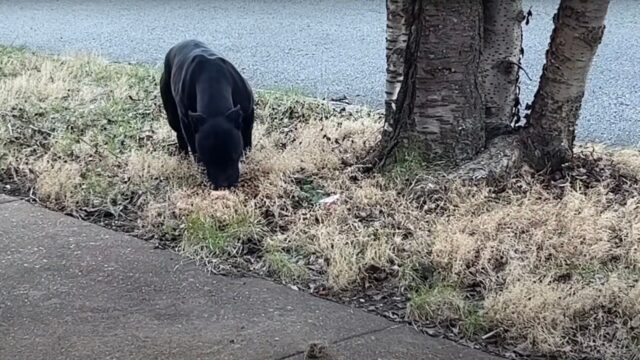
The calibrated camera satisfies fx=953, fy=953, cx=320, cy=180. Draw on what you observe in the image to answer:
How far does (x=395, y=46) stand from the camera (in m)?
5.75

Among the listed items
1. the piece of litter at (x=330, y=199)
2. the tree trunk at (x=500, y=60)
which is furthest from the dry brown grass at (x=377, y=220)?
the tree trunk at (x=500, y=60)

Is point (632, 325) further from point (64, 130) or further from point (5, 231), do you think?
point (64, 130)

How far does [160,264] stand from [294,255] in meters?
0.63

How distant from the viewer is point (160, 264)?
449 centimetres

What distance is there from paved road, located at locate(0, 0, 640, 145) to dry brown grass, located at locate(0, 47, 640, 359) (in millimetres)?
2126

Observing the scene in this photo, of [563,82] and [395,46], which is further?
[395,46]

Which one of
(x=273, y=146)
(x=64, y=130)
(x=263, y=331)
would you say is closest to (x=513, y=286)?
(x=263, y=331)

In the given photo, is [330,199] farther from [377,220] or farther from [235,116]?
[235,116]

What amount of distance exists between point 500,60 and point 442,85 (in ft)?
1.94

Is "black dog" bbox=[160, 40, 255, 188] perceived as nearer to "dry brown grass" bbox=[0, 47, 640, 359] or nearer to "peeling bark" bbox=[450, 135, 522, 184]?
"dry brown grass" bbox=[0, 47, 640, 359]

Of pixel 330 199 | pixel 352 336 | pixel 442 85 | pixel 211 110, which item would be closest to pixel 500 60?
pixel 442 85

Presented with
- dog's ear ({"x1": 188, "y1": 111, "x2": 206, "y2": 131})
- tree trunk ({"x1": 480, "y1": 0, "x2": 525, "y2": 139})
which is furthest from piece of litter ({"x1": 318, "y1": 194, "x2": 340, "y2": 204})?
tree trunk ({"x1": 480, "y1": 0, "x2": 525, "y2": 139})

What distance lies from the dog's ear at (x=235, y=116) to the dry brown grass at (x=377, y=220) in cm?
32

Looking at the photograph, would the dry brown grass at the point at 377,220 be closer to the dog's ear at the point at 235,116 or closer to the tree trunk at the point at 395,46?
the dog's ear at the point at 235,116
